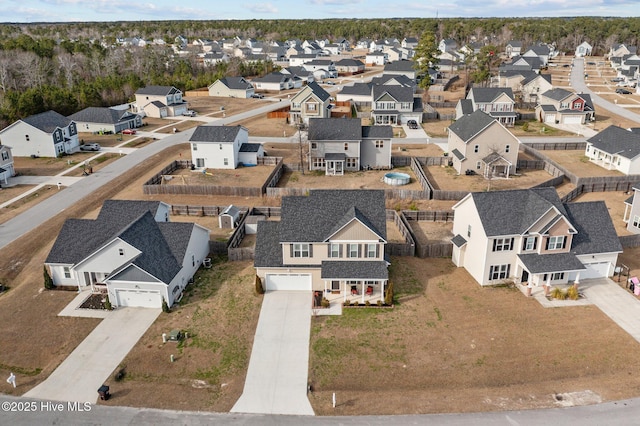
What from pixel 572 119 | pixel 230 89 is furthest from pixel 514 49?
pixel 230 89

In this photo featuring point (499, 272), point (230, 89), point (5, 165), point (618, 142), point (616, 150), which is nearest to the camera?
point (499, 272)

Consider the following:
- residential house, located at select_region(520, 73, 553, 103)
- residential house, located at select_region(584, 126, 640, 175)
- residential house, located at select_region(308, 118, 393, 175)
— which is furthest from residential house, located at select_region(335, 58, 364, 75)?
residential house, located at select_region(584, 126, 640, 175)

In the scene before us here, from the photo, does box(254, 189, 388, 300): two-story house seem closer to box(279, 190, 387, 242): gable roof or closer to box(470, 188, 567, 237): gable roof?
box(279, 190, 387, 242): gable roof

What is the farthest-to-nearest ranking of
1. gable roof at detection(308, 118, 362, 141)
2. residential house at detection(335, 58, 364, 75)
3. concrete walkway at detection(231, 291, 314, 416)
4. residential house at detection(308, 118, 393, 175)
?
1. residential house at detection(335, 58, 364, 75)
2. gable roof at detection(308, 118, 362, 141)
3. residential house at detection(308, 118, 393, 175)
4. concrete walkway at detection(231, 291, 314, 416)

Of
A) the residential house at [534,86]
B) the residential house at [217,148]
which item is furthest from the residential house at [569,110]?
the residential house at [217,148]

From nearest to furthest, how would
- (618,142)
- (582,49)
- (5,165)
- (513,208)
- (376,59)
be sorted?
(513,208), (5,165), (618,142), (376,59), (582,49)

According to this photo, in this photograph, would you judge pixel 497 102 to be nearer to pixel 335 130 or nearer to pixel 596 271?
pixel 335 130

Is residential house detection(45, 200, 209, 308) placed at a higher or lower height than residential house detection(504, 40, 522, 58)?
lower
